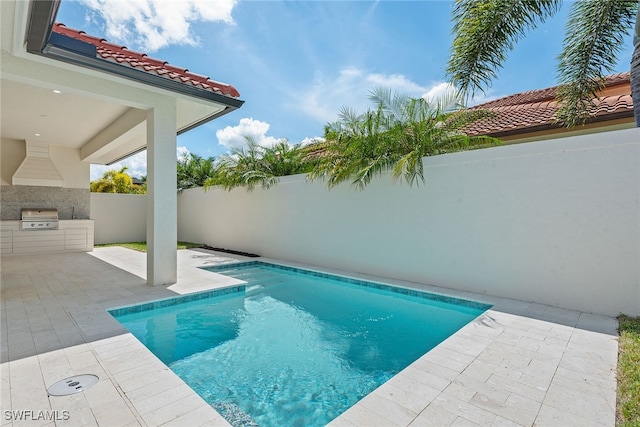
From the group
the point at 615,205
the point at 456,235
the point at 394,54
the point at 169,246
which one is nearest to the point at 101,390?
the point at 169,246

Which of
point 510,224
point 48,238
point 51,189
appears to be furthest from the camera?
point 51,189

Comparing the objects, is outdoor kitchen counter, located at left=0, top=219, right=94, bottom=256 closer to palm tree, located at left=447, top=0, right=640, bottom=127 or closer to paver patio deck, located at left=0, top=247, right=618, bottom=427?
paver patio deck, located at left=0, top=247, right=618, bottom=427

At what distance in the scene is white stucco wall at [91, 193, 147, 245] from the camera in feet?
61.3

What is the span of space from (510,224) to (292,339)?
576cm

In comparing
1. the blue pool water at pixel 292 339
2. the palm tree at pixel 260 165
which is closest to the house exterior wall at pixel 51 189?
the palm tree at pixel 260 165

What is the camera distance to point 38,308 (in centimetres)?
649

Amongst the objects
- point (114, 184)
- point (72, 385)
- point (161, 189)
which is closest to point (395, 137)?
point (161, 189)

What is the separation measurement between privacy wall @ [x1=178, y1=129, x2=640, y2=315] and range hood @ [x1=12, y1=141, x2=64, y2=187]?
38.3 feet

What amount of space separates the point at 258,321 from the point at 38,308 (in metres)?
4.46

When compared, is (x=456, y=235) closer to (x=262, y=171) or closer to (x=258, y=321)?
(x=258, y=321)

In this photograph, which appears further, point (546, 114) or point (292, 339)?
point (546, 114)

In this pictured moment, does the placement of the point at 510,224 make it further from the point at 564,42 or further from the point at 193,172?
the point at 193,172

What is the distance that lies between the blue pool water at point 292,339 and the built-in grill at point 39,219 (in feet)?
36.8

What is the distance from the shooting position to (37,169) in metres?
13.6
